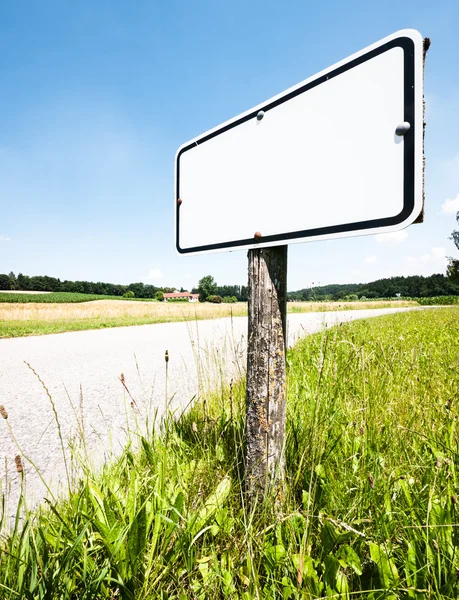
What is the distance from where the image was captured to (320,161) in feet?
3.44

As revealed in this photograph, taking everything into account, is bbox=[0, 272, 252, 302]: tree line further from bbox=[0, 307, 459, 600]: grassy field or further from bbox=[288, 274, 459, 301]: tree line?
bbox=[0, 307, 459, 600]: grassy field

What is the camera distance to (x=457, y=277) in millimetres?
35812

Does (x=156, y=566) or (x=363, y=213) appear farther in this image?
(x=156, y=566)

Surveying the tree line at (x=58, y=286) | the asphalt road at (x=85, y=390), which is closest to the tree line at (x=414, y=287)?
the tree line at (x=58, y=286)

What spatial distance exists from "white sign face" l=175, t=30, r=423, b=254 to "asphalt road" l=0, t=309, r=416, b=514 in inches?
27.6

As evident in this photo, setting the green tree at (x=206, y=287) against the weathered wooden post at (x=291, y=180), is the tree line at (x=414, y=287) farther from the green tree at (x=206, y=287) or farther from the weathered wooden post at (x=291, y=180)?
the weathered wooden post at (x=291, y=180)

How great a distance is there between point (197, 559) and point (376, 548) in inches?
23.3

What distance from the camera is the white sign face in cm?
85

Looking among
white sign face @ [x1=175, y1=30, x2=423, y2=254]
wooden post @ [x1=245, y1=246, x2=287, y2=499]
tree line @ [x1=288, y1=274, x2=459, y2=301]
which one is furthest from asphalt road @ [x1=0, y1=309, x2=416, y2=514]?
tree line @ [x1=288, y1=274, x2=459, y2=301]

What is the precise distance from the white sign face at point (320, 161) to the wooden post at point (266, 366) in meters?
0.14

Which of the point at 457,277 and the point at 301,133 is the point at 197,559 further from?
the point at 457,277

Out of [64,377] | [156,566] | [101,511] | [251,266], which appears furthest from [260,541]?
[64,377]

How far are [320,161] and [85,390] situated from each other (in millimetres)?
3699

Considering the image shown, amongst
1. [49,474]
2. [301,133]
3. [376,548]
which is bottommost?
[49,474]
